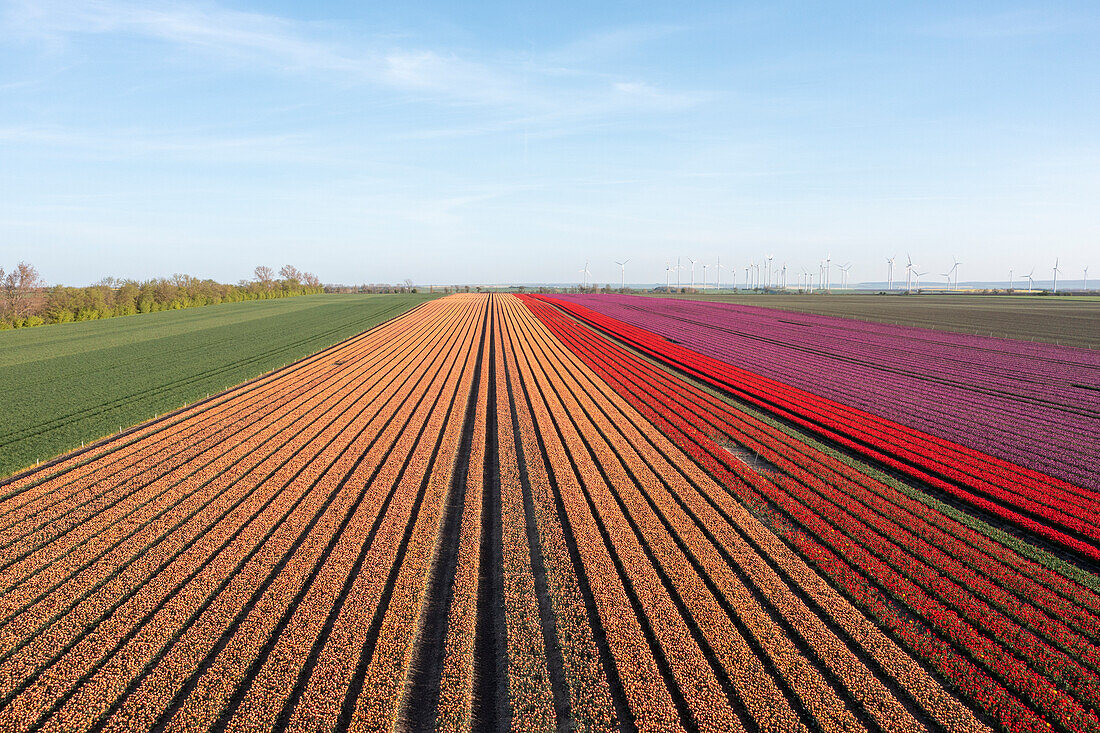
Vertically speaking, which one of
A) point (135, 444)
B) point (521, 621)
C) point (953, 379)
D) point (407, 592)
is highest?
point (135, 444)

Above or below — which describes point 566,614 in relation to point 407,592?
below

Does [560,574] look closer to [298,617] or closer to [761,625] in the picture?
[761,625]

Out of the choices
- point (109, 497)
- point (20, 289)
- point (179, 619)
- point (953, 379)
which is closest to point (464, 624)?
point (179, 619)

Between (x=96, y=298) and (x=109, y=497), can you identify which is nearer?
(x=109, y=497)

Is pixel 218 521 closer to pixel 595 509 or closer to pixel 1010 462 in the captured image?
pixel 595 509

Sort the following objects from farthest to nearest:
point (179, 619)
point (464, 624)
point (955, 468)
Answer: point (955, 468) → point (464, 624) → point (179, 619)

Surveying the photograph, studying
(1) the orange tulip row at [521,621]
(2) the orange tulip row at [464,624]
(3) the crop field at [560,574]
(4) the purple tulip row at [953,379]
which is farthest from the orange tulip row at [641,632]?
(4) the purple tulip row at [953,379]

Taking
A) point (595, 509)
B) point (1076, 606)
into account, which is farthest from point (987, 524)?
point (595, 509)

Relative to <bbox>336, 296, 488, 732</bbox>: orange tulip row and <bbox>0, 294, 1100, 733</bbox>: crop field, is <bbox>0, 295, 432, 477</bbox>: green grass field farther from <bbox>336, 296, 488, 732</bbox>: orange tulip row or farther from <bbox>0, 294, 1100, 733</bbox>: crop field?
<bbox>336, 296, 488, 732</bbox>: orange tulip row
